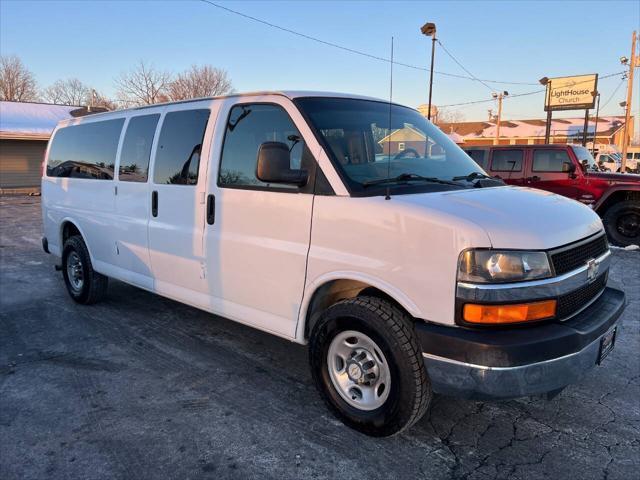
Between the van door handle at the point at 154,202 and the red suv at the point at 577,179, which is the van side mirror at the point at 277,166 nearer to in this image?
the van door handle at the point at 154,202

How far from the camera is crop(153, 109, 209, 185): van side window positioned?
399 centimetres

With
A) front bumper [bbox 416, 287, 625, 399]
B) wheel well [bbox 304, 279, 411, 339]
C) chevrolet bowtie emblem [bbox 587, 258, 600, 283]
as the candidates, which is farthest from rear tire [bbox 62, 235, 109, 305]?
chevrolet bowtie emblem [bbox 587, 258, 600, 283]

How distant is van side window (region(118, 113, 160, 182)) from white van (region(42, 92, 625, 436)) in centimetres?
3

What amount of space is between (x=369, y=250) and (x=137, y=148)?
2.88 m

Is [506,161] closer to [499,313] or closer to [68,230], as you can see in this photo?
[68,230]

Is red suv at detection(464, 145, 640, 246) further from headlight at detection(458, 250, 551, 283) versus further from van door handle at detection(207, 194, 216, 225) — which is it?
headlight at detection(458, 250, 551, 283)

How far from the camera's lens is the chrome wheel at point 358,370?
2953 millimetres

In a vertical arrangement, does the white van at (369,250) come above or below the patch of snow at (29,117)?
below

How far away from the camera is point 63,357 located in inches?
168

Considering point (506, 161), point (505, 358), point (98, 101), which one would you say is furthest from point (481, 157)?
point (98, 101)

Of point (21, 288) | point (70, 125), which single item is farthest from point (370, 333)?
point (21, 288)

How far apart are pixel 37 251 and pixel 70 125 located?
14.8 feet

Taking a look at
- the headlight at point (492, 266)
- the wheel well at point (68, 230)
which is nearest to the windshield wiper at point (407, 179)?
the headlight at point (492, 266)

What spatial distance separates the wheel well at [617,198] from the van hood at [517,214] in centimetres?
770
